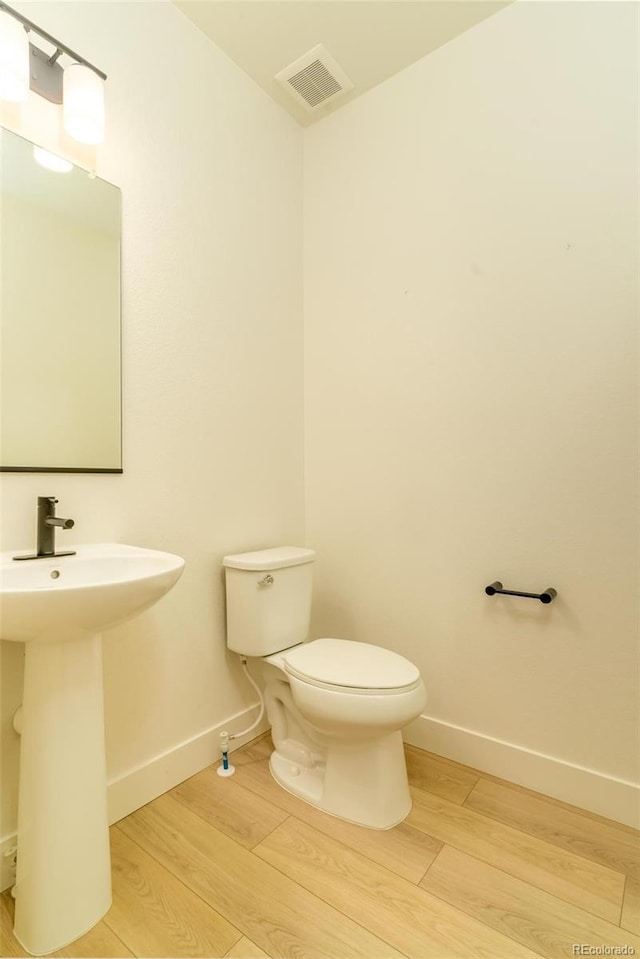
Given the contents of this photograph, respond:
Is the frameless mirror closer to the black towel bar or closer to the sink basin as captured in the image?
the sink basin

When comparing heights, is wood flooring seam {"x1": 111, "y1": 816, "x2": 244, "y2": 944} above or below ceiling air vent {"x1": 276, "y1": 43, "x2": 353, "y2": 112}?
below

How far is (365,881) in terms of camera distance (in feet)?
3.64

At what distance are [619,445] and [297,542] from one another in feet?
4.05

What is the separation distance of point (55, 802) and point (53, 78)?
1.72 metres

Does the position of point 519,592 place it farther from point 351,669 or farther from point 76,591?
point 76,591

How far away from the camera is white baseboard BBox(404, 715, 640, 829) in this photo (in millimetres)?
1321

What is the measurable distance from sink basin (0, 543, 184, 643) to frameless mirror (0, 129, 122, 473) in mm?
256

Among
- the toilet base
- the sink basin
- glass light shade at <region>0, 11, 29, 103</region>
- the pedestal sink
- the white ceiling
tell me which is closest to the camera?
the sink basin

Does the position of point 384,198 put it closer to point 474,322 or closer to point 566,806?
point 474,322

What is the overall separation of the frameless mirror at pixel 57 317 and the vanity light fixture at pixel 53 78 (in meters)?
0.10

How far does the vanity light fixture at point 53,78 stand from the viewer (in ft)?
3.51

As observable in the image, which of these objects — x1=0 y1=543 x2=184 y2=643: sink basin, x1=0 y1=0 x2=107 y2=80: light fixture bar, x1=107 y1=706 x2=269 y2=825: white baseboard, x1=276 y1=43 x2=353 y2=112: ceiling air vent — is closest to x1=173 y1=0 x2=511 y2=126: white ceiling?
x1=276 y1=43 x2=353 y2=112: ceiling air vent

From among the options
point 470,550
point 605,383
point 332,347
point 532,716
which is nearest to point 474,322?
point 605,383

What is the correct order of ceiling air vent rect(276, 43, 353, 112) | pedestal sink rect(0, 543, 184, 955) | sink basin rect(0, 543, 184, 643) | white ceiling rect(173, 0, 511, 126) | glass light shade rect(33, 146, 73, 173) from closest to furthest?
sink basin rect(0, 543, 184, 643) < pedestal sink rect(0, 543, 184, 955) < glass light shade rect(33, 146, 73, 173) < white ceiling rect(173, 0, 511, 126) < ceiling air vent rect(276, 43, 353, 112)
